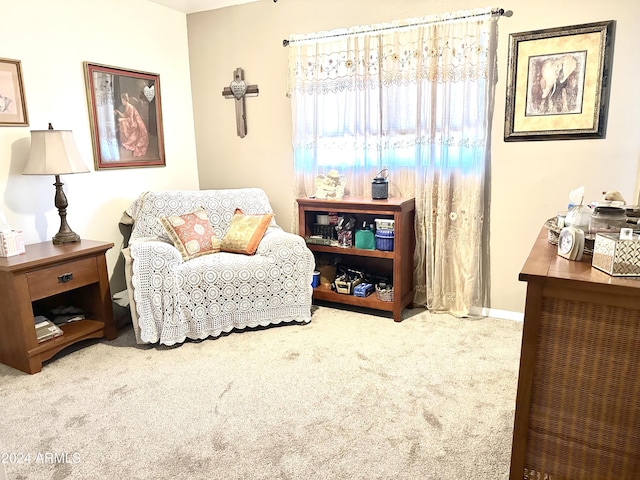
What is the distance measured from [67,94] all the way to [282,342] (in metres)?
2.32

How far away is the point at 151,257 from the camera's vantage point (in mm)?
2805

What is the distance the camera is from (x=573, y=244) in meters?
1.52

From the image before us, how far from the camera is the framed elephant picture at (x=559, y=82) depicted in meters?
2.69

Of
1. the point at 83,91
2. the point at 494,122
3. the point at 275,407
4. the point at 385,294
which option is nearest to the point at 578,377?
the point at 275,407

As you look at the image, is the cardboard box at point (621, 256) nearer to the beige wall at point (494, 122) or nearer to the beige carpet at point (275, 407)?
the beige carpet at point (275, 407)

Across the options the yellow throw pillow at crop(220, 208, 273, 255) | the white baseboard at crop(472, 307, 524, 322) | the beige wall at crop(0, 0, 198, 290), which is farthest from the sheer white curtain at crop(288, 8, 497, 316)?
the beige wall at crop(0, 0, 198, 290)

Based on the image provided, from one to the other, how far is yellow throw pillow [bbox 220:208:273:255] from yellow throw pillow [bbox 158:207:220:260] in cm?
11

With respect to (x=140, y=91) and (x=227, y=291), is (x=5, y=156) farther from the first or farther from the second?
(x=227, y=291)

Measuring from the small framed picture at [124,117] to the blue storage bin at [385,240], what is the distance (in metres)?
2.07

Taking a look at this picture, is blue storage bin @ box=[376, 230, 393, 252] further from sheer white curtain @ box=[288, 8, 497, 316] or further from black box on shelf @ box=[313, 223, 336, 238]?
black box on shelf @ box=[313, 223, 336, 238]

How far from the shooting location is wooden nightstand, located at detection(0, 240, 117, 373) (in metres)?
2.52

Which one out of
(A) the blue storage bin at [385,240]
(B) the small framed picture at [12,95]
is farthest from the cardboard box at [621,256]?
(B) the small framed picture at [12,95]

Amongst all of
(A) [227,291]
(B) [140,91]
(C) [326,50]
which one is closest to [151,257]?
(A) [227,291]

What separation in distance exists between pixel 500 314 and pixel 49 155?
3.23 metres
